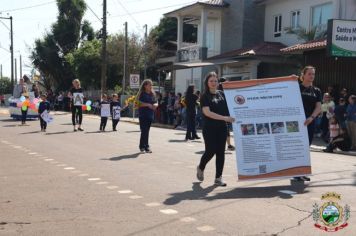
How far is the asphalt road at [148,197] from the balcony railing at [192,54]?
2168 cm

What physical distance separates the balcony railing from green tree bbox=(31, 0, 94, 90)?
821 inches

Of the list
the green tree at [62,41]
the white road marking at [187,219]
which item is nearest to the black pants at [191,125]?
the white road marking at [187,219]

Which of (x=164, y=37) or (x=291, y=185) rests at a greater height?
(x=164, y=37)

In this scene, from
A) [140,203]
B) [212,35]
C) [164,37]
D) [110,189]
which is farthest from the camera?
[164,37]

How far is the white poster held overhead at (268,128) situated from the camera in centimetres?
768

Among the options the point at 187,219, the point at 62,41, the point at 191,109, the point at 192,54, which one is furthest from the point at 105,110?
the point at 62,41

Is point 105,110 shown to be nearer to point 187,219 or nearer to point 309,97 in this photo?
point 309,97

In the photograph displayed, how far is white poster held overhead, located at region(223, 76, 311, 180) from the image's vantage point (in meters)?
7.68

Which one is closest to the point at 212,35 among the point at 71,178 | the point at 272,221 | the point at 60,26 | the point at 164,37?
the point at 164,37

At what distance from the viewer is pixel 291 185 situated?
7988 millimetres

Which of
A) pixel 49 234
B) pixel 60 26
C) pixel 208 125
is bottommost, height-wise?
pixel 49 234

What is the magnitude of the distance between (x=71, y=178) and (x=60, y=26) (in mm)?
48013

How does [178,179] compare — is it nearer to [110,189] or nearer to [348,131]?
[110,189]

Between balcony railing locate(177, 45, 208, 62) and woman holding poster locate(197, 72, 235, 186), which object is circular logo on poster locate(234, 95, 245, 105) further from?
balcony railing locate(177, 45, 208, 62)
